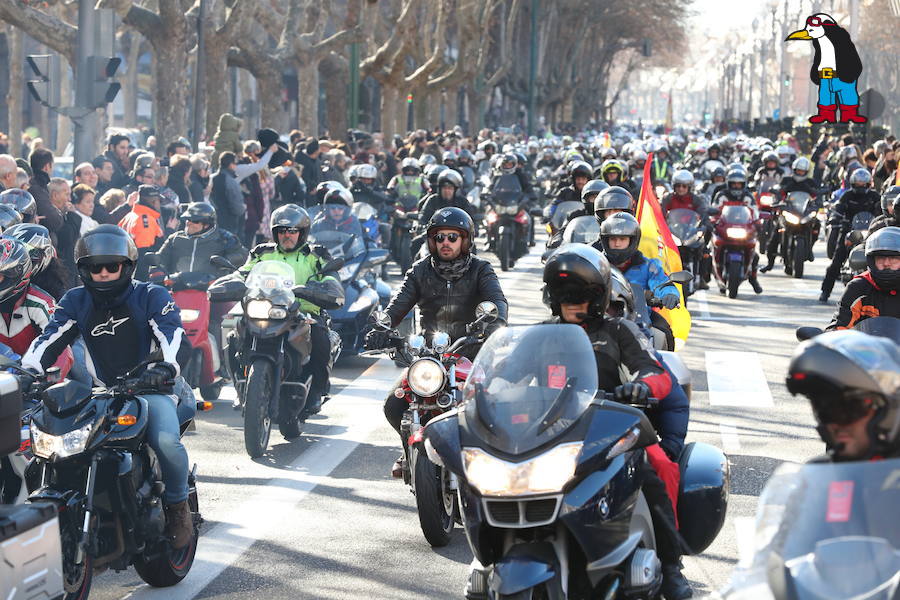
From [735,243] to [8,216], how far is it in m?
12.1

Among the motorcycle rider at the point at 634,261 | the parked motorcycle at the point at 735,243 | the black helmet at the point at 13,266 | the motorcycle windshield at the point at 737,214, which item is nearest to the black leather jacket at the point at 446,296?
the motorcycle rider at the point at 634,261

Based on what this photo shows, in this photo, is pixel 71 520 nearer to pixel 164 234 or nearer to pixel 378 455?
pixel 378 455

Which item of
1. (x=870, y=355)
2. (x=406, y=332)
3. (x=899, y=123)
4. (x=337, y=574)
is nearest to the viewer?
(x=870, y=355)

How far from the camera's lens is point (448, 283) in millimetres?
9469

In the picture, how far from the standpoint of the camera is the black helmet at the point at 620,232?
1068cm

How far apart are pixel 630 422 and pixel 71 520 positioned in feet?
7.76

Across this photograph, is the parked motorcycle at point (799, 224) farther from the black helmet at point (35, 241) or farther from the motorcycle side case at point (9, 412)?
the motorcycle side case at point (9, 412)

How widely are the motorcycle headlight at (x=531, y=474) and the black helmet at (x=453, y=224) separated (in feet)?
13.3

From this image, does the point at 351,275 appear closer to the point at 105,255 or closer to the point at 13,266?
the point at 13,266

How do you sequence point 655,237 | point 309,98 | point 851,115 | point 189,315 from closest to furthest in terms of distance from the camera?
point 189,315 < point 655,237 < point 309,98 < point 851,115

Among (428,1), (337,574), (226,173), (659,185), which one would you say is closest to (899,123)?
(428,1)

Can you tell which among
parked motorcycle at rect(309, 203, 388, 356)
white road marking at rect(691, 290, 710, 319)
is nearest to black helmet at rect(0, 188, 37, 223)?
parked motorcycle at rect(309, 203, 388, 356)

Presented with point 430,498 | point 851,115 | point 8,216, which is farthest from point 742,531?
point 851,115

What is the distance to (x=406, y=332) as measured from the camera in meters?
14.8
